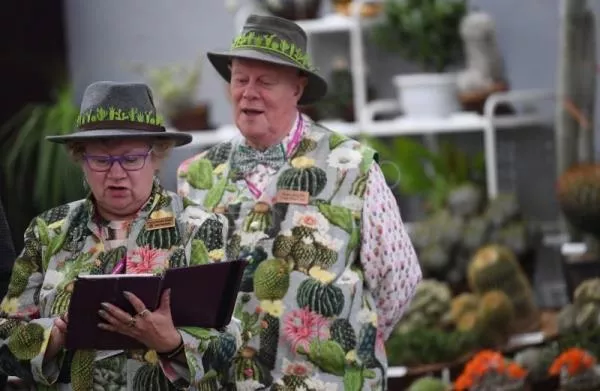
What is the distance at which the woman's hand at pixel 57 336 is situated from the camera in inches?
126

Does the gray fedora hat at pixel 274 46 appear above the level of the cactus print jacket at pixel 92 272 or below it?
above

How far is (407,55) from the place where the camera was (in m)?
7.62

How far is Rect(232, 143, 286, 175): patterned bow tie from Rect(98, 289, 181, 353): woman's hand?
956mm

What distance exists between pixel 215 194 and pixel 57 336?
91 cm

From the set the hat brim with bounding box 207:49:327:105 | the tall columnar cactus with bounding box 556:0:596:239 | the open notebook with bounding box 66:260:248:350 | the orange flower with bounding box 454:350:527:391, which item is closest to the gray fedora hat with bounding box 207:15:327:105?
the hat brim with bounding box 207:49:327:105

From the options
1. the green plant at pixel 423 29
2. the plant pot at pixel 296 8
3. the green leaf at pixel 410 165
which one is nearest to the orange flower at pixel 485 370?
the green leaf at pixel 410 165

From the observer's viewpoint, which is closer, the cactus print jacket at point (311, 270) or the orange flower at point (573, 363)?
the cactus print jacket at point (311, 270)

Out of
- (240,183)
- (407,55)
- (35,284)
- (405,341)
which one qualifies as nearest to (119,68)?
(407,55)

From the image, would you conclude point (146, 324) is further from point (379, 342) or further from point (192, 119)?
point (192, 119)

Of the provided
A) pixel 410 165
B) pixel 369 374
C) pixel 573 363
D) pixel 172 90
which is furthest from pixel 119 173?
pixel 172 90

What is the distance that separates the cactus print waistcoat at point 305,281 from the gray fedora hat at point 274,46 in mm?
229

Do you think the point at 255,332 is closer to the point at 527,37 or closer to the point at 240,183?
the point at 240,183

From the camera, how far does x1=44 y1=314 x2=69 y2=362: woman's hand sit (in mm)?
3195

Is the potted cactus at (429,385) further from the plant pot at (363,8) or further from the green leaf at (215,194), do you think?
the plant pot at (363,8)
